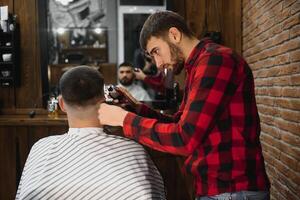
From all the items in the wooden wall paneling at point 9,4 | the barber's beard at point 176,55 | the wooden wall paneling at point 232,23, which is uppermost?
the wooden wall paneling at point 9,4

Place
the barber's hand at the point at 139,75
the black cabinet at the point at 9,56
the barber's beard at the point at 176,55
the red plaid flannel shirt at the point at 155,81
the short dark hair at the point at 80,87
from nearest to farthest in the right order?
the barber's beard at the point at 176,55, the short dark hair at the point at 80,87, the black cabinet at the point at 9,56, the red plaid flannel shirt at the point at 155,81, the barber's hand at the point at 139,75

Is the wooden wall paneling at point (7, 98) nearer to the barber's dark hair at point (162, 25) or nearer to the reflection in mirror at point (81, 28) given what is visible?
the reflection in mirror at point (81, 28)

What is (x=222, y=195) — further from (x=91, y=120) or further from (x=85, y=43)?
(x=85, y=43)

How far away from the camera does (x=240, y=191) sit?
4.38 ft

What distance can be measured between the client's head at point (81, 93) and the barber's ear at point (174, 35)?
1.29 ft

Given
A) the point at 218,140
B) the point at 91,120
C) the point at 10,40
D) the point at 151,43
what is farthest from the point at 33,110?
the point at 218,140

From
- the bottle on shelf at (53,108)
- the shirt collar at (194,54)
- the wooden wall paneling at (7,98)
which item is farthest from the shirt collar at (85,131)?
the wooden wall paneling at (7,98)

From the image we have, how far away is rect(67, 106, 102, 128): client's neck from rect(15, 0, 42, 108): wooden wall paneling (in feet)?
8.94

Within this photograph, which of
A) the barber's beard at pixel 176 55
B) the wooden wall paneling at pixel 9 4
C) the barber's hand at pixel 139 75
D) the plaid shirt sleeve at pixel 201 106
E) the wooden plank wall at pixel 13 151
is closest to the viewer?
the plaid shirt sleeve at pixel 201 106

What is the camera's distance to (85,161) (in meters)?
1.59

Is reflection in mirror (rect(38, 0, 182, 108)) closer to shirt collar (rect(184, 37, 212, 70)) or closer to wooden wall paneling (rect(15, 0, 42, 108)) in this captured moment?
wooden wall paneling (rect(15, 0, 42, 108))

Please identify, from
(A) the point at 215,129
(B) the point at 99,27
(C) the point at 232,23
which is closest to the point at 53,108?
(C) the point at 232,23

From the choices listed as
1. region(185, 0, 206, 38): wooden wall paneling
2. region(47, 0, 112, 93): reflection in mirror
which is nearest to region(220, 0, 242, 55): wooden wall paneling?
region(185, 0, 206, 38): wooden wall paneling

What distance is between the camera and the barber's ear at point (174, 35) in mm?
1455
